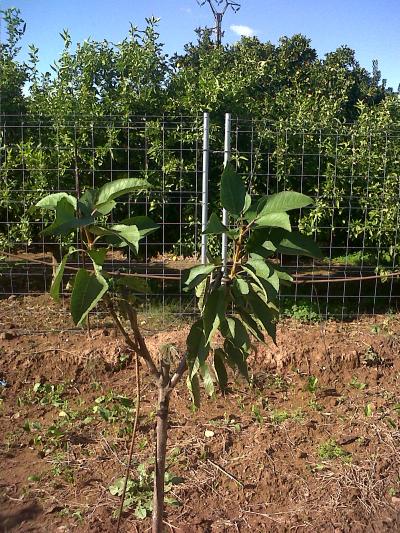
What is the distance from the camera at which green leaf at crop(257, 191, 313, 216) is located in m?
1.89

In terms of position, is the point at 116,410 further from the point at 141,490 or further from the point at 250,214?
the point at 250,214

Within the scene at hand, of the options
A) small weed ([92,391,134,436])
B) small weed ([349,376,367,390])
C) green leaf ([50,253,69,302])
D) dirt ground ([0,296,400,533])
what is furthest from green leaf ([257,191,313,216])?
small weed ([349,376,367,390])

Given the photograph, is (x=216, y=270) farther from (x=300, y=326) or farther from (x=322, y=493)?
(x=300, y=326)

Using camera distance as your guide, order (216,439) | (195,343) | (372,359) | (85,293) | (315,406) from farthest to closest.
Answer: (372,359) < (315,406) < (216,439) < (195,343) < (85,293)

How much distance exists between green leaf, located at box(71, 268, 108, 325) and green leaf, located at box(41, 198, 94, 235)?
0.14 meters

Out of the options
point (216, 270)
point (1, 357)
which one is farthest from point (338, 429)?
point (1, 357)

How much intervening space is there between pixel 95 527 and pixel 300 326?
3411 millimetres

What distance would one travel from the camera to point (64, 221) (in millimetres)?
1774

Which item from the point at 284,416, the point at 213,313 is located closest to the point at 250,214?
the point at 213,313

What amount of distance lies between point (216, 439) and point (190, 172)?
299 cm

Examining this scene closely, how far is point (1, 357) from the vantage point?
4.89 meters

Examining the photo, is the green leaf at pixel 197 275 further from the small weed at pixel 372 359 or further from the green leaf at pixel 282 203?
the small weed at pixel 372 359

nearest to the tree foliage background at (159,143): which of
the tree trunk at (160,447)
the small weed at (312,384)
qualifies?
the small weed at (312,384)

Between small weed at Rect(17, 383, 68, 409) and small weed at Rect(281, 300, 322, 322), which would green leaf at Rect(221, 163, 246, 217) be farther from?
small weed at Rect(281, 300, 322, 322)
